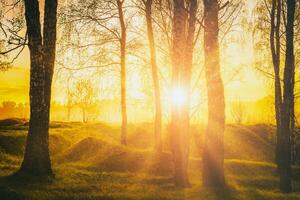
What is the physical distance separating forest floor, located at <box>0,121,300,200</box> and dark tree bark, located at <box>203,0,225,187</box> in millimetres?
760

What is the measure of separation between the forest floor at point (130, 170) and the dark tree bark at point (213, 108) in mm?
760

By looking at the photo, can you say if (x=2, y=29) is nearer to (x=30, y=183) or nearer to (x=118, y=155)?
(x=30, y=183)

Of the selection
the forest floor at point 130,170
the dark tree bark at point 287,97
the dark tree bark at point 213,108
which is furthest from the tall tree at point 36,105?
the dark tree bark at point 287,97

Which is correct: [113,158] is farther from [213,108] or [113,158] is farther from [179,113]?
[213,108]

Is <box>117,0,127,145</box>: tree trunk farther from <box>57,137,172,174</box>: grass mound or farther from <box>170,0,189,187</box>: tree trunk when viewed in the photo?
<box>170,0,189,187</box>: tree trunk

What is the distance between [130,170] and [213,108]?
739 cm

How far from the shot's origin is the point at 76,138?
32.9m

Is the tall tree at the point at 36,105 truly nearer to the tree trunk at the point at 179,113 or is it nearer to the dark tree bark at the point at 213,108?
the tree trunk at the point at 179,113

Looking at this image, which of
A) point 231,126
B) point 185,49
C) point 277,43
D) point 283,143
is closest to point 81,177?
point 185,49

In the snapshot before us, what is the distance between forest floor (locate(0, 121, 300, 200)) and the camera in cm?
1260

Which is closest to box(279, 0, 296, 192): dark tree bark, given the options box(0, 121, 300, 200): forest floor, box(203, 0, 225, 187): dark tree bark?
box(0, 121, 300, 200): forest floor

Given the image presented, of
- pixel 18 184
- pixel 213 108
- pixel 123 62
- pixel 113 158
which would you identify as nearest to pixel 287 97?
pixel 213 108

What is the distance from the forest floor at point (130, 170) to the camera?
12.6 meters

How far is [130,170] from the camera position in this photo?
2003cm
